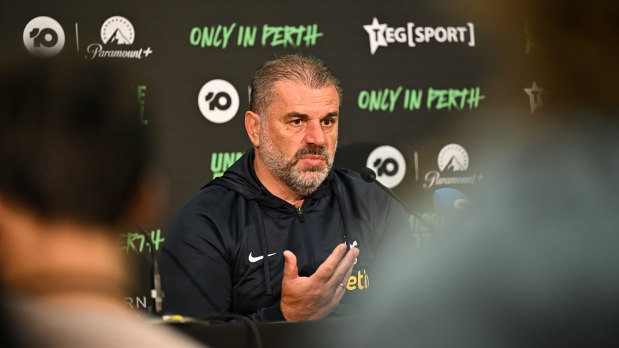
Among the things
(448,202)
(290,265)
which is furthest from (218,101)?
(448,202)

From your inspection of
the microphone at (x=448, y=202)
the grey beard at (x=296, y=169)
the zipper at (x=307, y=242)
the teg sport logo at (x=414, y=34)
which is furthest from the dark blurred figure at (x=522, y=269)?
the teg sport logo at (x=414, y=34)

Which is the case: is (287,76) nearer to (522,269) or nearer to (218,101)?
(218,101)

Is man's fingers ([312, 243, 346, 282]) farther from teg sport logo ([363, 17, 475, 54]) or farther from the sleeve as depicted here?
teg sport logo ([363, 17, 475, 54])

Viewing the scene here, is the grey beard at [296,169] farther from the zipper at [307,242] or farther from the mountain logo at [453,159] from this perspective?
the mountain logo at [453,159]

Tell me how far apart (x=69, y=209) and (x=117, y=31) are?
2.91 m

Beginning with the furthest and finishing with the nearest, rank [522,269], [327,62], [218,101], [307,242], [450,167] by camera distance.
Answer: [450,167] → [327,62] → [218,101] → [307,242] → [522,269]

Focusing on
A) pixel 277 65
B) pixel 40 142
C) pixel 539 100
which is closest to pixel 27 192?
pixel 40 142

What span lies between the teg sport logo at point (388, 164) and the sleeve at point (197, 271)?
4.46 feet

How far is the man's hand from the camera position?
2283 mm

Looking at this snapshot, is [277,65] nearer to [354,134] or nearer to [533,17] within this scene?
[354,134]

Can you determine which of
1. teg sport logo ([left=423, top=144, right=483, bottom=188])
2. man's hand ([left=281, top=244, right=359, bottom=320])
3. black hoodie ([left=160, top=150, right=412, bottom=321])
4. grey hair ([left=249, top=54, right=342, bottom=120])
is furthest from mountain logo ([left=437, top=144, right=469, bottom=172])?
man's hand ([left=281, top=244, right=359, bottom=320])

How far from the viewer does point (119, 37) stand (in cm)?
349

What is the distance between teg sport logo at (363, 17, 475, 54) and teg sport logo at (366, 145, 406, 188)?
21.2 inches

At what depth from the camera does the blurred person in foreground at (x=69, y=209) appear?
0.73m
